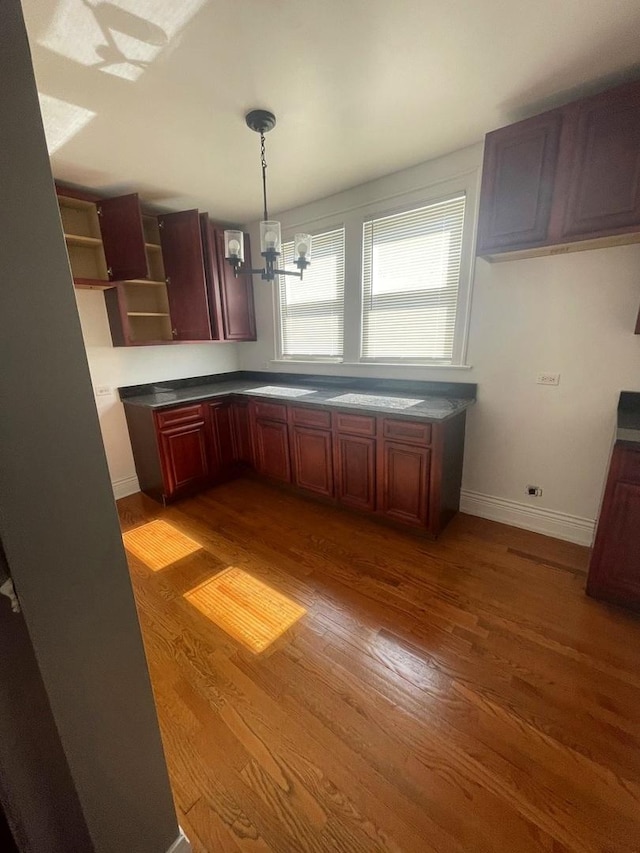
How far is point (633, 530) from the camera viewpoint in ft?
5.68

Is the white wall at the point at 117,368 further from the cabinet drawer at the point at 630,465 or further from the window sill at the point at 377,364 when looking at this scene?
the cabinet drawer at the point at 630,465

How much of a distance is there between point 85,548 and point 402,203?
3.00m

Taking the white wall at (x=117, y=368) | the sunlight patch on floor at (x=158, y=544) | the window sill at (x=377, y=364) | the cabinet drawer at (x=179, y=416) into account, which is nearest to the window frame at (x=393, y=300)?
the window sill at (x=377, y=364)

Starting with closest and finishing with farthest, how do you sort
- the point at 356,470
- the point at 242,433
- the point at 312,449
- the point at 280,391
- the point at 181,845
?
the point at 181,845 → the point at 356,470 → the point at 312,449 → the point at 280,391 → the point at 242,433

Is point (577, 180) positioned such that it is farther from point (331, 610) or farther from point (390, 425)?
point (331, 610)

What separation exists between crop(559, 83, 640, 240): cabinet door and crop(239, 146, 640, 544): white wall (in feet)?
1.28

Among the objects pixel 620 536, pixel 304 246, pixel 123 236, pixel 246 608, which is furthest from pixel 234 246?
pixel 620 536

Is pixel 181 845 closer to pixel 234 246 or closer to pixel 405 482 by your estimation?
pixel 405 482

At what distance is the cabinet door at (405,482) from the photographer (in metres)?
2.40

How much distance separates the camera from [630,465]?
5.52 feet

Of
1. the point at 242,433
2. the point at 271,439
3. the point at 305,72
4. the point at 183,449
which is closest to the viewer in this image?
the point at 305,72

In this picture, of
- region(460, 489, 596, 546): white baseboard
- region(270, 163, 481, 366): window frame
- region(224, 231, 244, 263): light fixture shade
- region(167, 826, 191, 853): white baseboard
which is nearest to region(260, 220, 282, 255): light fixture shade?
region(224, 231, 244, 263): light fixture shade

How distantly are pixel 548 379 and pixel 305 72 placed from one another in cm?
220

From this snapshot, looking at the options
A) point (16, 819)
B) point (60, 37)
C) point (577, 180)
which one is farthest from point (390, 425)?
point (60, 37)
